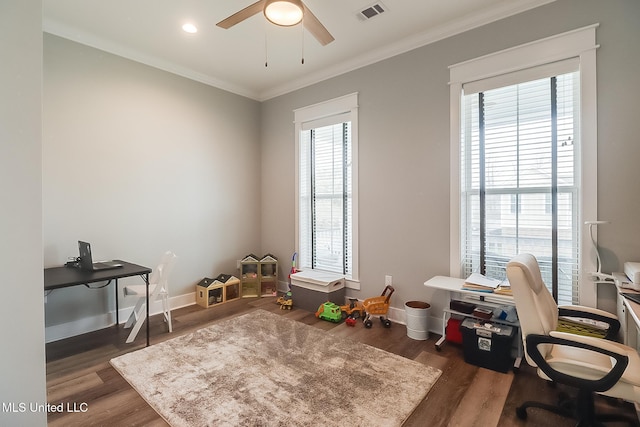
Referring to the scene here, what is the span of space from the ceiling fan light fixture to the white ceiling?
59 centimetres

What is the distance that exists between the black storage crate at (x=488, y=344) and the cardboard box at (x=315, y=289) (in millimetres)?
1473

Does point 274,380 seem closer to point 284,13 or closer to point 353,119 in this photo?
point 284,13

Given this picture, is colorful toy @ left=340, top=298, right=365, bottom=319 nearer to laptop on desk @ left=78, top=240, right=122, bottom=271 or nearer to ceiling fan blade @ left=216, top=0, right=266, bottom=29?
laptop on desk @ left=78, top=240, right=122, bottom=271

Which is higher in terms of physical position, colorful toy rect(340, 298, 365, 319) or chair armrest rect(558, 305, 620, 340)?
chair armrest rect(558, 305, 620, 340)

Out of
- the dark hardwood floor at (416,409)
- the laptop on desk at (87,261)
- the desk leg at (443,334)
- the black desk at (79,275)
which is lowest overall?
the dark hardwood floor at (416,409)

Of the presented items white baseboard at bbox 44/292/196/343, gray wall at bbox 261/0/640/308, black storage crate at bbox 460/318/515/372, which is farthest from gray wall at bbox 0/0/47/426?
gray wall at bbox 261/0/640/308

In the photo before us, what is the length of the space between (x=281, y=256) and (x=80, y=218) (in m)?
2.42

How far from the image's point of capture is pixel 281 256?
4523 millimetres

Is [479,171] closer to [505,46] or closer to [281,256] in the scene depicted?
[505,46]

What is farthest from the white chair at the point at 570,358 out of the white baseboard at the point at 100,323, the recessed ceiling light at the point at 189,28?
the recessed ceiling light at the point at 189,28

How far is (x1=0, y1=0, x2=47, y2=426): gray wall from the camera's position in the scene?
3.95 ft

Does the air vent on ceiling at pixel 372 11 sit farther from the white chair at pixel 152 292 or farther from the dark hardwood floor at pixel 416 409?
the dark hardwood floor at pixel 416 409

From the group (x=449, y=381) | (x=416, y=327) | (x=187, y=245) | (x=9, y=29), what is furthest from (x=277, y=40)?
(x=449, y=381)

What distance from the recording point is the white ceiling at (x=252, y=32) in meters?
2.60
